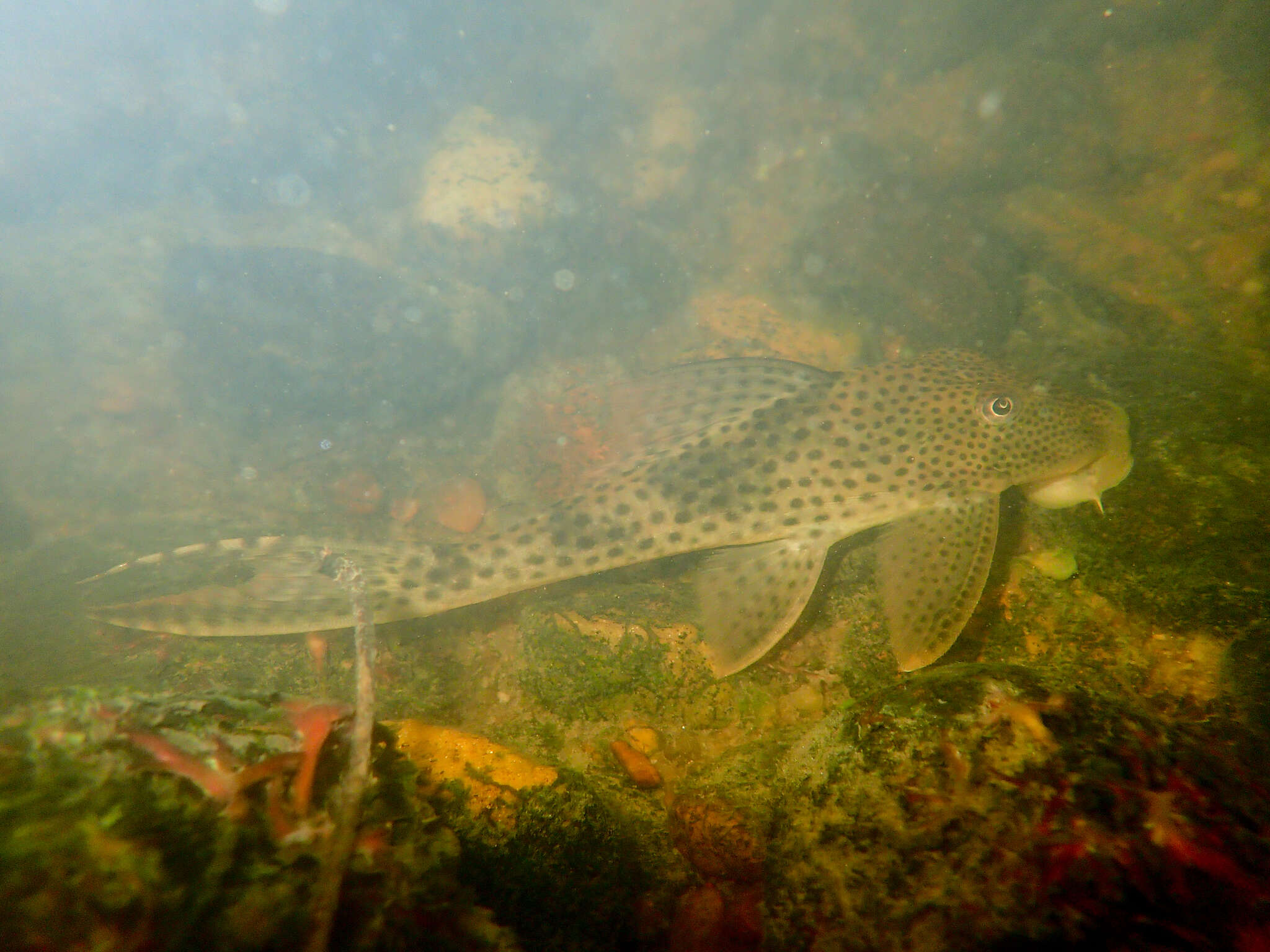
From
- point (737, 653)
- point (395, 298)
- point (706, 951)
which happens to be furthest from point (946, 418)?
point (395, 298)

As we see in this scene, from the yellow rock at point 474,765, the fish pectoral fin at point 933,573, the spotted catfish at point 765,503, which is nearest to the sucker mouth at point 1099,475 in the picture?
the spotted catfish at point 765,503

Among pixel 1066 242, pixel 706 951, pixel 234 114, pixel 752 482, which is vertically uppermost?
pixel 234 114

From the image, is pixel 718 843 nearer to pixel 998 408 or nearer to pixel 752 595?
pixel 752 595

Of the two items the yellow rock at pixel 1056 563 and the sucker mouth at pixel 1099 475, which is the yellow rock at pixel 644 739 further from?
the sucker mouth at pixel 1099 475

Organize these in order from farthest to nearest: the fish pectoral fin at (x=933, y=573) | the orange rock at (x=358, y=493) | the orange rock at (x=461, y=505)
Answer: the orange rock at (x=358, y=493) → the orange rock at (x=461, y=505) → the fish pectoral fin at (x=933, y=573)

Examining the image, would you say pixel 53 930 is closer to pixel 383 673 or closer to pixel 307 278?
pixel 383 673

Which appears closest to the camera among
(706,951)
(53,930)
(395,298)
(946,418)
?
(53,930)
